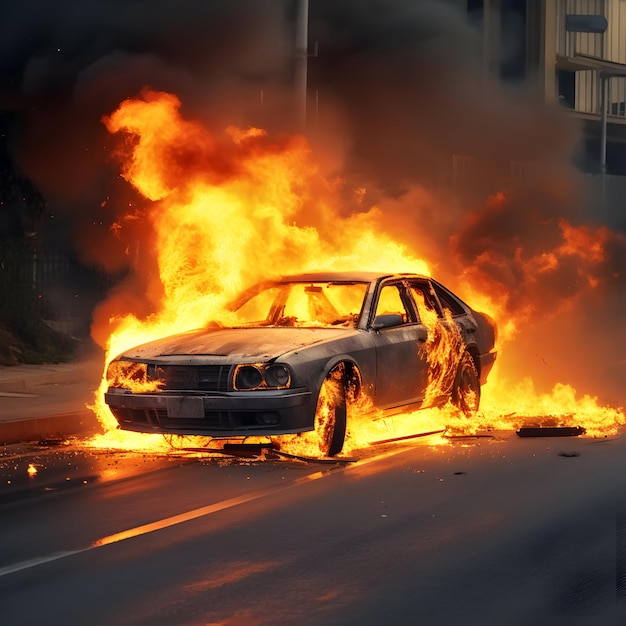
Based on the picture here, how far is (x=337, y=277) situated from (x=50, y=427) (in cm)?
287

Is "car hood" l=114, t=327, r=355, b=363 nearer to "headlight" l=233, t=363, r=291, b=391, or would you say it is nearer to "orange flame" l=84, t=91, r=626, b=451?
"headlight" l=233, t=363, r=291, b=391

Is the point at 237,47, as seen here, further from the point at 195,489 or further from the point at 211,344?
the point at 195,489

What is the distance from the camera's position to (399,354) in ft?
37.1

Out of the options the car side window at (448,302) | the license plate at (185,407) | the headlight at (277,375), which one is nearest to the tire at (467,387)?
the car side window at (448,302)

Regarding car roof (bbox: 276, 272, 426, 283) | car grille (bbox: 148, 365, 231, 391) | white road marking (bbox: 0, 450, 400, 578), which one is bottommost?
white road marking (bbox: 0, 450, 400, 578)

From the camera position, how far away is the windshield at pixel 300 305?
38.8 feet

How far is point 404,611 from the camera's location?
19.4 ft

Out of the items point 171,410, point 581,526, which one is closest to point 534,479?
point 581,526

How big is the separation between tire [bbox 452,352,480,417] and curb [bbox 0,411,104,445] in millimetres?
3164

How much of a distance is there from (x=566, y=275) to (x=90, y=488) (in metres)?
14.8

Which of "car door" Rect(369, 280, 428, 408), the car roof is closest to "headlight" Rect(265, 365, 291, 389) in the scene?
"car door" Rect(369, 280, 428, 408)

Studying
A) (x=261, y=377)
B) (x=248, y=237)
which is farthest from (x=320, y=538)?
(x=248, y=237)

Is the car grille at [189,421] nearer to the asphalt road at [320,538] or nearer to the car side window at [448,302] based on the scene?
the asphalt road at [320,538]

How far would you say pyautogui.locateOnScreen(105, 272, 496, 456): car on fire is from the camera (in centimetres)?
1012
